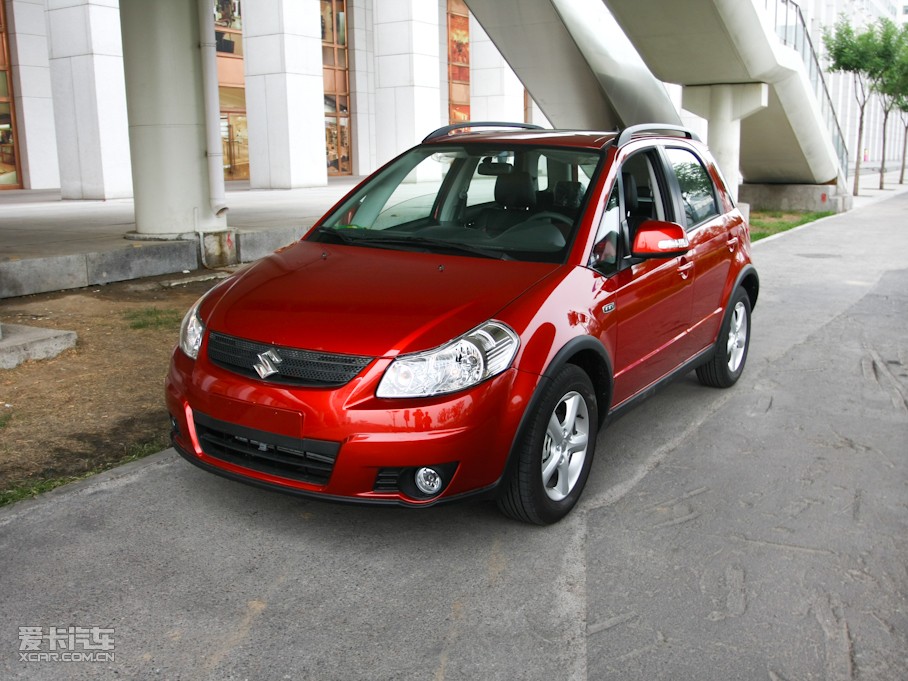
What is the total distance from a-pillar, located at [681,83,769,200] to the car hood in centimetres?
1406

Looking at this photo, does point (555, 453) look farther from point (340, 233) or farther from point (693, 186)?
point (693, 186)

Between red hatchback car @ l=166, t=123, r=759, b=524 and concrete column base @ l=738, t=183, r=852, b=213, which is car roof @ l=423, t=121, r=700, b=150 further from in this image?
concrete column base @ l=738, t=183, r=852, b=213

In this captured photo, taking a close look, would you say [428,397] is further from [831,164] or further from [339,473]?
[831,164]

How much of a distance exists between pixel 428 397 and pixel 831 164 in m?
21.0

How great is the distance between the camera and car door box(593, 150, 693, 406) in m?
4.45

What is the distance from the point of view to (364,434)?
3512 millimetres

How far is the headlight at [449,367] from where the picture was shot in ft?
11.6

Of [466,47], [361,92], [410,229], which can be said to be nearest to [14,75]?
[361,92]

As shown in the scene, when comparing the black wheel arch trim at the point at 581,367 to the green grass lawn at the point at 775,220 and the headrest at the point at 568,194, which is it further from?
the green grass lawn at the point at 775,220

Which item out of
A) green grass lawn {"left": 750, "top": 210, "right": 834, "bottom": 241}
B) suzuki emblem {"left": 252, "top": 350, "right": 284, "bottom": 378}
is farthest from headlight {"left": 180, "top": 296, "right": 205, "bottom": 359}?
green grass lawn {"left": 750, "top": 210, "right": 834, "bottom": 241}

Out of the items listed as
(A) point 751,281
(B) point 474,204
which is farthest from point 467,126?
(A) point 751,281

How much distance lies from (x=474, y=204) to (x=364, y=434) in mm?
1894

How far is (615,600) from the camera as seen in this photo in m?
3.45

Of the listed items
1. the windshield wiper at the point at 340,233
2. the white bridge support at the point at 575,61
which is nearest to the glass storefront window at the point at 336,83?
the white bridge support at the point at 575,61
